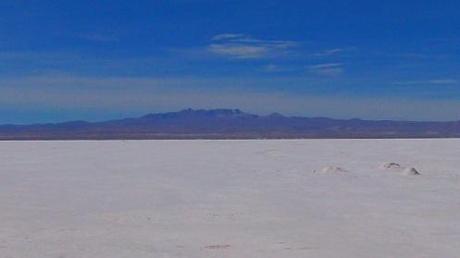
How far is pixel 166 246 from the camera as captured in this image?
9.47m

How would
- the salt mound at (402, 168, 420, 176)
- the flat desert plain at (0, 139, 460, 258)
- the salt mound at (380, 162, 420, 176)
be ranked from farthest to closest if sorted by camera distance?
1. the salt mound at (380, 162, 420, 176)
2. the salt mound at (402, 168, 420, 176)
3. the flat desert plain at (0, 139, 460, 258)

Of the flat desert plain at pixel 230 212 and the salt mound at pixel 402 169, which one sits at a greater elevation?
the salt mound at pixel 402 169

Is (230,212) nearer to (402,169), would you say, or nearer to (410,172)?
(410,172)

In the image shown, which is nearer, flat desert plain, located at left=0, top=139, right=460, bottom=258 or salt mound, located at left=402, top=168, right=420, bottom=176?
flat desert plain, located at left=0, top=139, right=460, bottom=258

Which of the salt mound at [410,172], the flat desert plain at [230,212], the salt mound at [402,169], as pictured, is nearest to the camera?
the flat desert plain at [230,212]

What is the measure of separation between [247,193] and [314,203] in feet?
6.26

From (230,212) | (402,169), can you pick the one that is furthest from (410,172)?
(230,212)

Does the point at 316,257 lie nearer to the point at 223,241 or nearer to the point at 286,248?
the point at 286,248

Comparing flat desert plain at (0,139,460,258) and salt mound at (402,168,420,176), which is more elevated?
salt mound at (402,168,420,176)

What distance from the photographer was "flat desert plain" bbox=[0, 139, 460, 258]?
934 centimetres

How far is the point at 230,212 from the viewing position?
492 inches

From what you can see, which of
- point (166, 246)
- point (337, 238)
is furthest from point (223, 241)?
point (337, 238)

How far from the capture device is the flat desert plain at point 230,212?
9.34 m

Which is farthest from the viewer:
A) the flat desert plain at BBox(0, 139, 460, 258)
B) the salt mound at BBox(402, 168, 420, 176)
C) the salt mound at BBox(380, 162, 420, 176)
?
the salt mound at BBox(380, 162, 420, 176)
